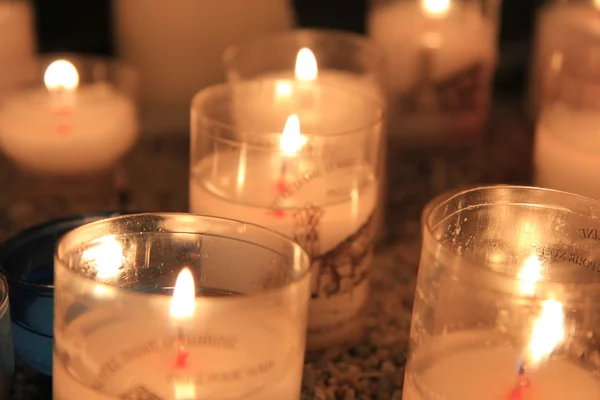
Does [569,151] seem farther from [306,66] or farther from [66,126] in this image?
[66,126]

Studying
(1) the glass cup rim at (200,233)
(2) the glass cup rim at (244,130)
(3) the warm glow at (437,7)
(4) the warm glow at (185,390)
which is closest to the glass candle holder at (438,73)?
(3) the warm glow at (437,7)

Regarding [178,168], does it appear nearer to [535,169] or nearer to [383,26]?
[383,26]

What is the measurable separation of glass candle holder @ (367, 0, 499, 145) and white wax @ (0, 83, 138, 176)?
292 millimetres

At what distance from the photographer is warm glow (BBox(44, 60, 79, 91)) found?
984 mm

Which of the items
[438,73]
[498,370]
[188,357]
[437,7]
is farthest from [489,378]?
[437,7]

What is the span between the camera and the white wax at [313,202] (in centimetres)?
67

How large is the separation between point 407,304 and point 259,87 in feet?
0.74

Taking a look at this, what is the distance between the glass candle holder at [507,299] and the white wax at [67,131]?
480 millimetres

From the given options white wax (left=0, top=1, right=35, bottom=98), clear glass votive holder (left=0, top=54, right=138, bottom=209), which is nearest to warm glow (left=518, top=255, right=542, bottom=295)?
clear glass votive holder (left=0, top=54, right=138, bottom=209)

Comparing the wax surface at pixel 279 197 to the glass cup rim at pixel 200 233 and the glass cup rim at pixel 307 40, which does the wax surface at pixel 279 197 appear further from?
the glass cup rim at pixel 307 40

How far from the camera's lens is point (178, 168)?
3.35ft

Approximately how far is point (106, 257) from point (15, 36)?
611mm

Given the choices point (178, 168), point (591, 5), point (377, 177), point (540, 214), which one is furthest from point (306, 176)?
point (591, 5)

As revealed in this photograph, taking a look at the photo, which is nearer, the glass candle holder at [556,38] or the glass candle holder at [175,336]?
the glass candle holder at [175,336]
